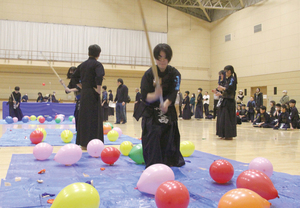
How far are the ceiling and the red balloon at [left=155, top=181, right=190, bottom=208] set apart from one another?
1967cm

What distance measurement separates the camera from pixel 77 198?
68.3 inches

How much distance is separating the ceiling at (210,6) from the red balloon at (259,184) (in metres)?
19.1

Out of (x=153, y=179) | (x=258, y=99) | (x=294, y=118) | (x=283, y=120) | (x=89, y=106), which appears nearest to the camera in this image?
(x=153, y=179)

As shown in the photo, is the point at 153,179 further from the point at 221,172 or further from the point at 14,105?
the point at 14,105

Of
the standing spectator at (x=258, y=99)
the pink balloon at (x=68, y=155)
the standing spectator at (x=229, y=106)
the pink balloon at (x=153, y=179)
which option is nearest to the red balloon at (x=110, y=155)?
the pink balloon at (x=68, y=155)

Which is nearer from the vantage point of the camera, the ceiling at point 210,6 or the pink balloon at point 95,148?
the pink balloon at point 95,148

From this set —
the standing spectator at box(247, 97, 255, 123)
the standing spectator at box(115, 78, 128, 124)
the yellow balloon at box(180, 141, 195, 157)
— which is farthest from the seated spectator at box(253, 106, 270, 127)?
the yellow balloon at box(180, 141, 195, 157)

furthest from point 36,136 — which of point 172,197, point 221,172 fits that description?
point 172,197

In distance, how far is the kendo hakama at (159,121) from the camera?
10.4ft

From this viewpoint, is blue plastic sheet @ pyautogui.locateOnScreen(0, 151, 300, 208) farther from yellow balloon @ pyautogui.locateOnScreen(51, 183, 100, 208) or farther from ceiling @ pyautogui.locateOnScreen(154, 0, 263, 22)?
ceiling @ pyautogui.locateOnScreen(154, 0, 263, 22)

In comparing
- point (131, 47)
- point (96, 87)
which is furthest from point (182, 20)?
point (96, 87)

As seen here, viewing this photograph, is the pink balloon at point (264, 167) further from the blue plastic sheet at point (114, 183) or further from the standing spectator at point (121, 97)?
the standing spectator at point (121, 97)

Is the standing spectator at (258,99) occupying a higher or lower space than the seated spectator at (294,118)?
higher

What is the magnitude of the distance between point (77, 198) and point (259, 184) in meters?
1.53
